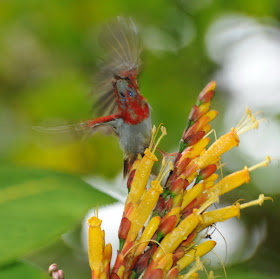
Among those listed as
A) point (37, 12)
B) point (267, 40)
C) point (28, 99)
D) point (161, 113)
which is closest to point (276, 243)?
point (161, 113)

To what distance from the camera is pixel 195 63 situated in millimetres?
3672

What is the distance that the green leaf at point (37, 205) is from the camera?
5.14 feet

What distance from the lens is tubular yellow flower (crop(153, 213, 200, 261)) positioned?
1.43 metres

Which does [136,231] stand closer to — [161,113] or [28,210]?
[28,210]

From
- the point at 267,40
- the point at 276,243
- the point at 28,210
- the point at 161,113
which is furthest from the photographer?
the point at 267,40

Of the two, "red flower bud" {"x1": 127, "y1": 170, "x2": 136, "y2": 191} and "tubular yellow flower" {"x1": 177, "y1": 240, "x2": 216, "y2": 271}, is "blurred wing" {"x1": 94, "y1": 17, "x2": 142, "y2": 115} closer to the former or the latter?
"red flower bud" {"x1": 127, "y1": 170, "x2": 136, "y2": 191}

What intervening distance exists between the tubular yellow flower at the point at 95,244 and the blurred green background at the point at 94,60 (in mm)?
1995

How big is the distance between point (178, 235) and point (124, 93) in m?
0.54

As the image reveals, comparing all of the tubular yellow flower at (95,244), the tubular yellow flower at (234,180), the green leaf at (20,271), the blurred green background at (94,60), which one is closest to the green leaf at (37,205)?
the green leaf at (20,271)

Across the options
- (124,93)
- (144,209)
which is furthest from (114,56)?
(144,209)

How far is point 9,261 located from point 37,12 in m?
2.55

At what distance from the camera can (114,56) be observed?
178 centimetres

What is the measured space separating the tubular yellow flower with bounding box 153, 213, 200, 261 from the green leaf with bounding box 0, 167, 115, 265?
1.05 feet

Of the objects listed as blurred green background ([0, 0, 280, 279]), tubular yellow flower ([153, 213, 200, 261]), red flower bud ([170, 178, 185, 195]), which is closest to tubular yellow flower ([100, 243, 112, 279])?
tubular yellow flower ([153, 213, 200, 261])
